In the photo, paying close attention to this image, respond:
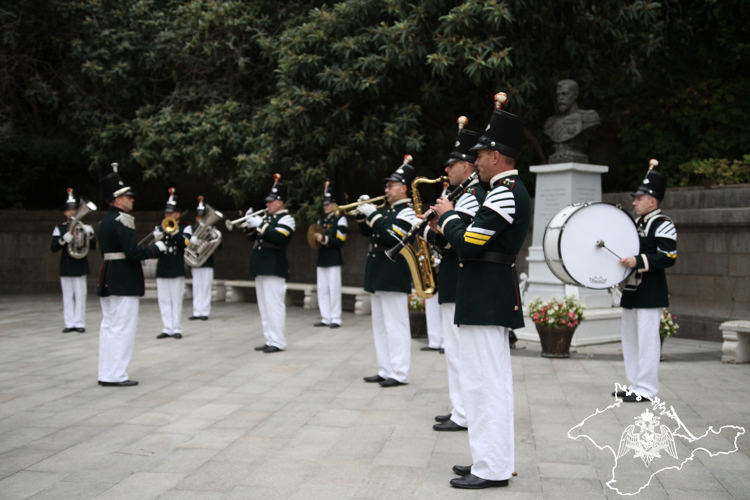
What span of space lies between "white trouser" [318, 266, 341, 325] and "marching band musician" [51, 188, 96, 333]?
3922 millimetres

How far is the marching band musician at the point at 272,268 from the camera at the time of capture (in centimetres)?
930

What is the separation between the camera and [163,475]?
4.46 m

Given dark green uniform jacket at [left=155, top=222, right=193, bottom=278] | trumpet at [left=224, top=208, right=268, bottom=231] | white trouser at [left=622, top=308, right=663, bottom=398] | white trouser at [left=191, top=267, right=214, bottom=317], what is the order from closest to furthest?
white trouser at [left=622, top=308, right=663, bottom=398] → trumpet at [left=224, top=208, right=268, bottom=231] → dark green uniform jacket at [left=155, top=222, right=193, bottom=278] → white trouser at [left=191, top=267, right=214, bottom=317]

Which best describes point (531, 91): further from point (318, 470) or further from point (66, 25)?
point (66, 25)

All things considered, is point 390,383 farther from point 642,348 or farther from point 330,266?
point 330,266

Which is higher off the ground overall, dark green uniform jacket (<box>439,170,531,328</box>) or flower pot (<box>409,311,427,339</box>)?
dark green uniform jacket (<box>439,170,531,328</box>)

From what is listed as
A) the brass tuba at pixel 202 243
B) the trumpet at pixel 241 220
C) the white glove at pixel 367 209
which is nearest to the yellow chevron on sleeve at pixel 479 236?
the white glove at pixel 367 209

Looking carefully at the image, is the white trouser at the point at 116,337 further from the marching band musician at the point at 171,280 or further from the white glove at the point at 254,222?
the marching band musician at the point at 171,280

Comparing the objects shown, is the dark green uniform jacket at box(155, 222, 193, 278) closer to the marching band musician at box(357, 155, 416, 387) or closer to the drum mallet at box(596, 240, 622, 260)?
the marching band musician at box(357, 155, 416, 387)

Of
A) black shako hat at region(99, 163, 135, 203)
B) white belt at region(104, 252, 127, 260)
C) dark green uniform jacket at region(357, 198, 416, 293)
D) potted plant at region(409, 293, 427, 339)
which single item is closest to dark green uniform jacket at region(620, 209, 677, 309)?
dark green uniform jacket at region(357, 198, 416, 293)

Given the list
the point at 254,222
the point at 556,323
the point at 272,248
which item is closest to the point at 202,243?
the point at 254,222

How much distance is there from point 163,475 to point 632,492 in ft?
9.73

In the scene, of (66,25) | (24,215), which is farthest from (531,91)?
(24,215)

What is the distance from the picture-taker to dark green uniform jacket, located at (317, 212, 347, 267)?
12.1m
